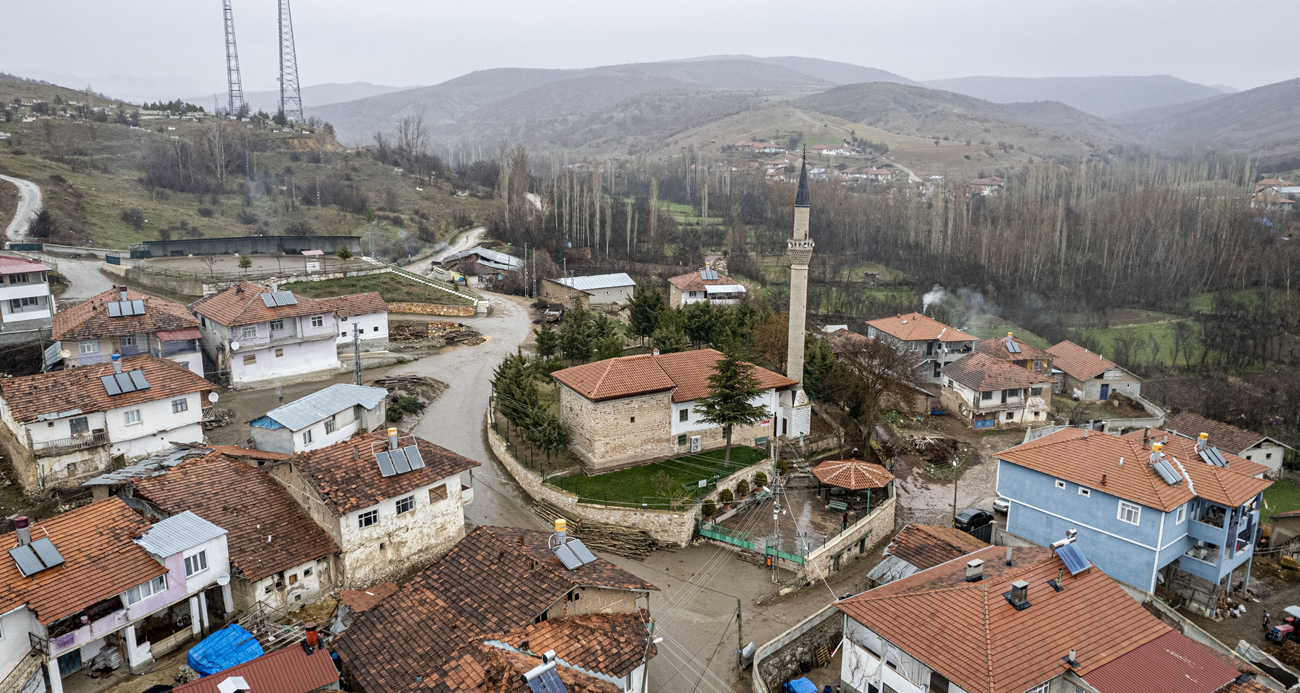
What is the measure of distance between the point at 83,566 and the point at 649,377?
60.1ft

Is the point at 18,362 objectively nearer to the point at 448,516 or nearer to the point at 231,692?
the point at 448,516

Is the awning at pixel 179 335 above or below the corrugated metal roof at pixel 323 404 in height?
above

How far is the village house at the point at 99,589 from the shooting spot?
1520 cm

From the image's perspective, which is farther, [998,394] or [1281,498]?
[998,394]

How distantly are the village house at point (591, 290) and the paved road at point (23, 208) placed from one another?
119 ft

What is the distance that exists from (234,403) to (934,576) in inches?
1162

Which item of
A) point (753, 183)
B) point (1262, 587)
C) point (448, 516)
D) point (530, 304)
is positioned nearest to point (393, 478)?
point (448, 516)

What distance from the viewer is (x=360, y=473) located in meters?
21.1

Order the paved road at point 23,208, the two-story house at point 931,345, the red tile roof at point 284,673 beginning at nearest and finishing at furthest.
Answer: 1. the red tile roof at point 284,673
2. the two-story house at point 931,345
3. the paved road at point 23,208

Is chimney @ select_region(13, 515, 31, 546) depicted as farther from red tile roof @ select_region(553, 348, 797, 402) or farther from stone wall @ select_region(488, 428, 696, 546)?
red tile roof @ select_region(553, 348, 797, 402)

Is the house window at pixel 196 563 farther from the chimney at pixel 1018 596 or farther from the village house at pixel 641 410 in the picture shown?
the chimney at pixel 1018 596

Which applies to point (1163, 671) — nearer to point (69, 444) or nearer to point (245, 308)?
point (69, 444)

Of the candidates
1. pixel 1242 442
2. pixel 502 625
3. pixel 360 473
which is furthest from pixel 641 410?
pixel 1242 442

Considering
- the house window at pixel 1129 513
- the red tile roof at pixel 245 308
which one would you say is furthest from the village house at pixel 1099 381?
the red tile roof at pixel 245 308
